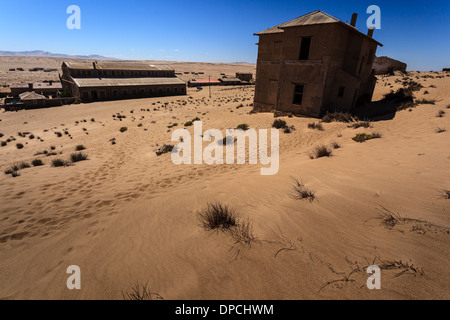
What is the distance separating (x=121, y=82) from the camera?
39.7m

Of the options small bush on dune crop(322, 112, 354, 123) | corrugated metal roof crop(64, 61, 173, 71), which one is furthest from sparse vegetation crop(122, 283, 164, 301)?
corrugated metal roof crop(64, 61, 173, 71)

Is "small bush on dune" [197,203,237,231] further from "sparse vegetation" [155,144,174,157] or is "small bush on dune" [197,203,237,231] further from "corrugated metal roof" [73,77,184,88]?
"corrugated metal roof" [73,77,184,88]

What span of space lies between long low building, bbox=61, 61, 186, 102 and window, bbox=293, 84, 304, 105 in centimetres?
3517

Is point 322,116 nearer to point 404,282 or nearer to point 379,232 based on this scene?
point 379,232

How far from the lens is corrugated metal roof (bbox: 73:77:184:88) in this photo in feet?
118

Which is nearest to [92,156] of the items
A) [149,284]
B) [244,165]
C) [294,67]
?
[244,165]

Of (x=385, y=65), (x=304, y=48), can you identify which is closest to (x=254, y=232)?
(x=304, y=48)

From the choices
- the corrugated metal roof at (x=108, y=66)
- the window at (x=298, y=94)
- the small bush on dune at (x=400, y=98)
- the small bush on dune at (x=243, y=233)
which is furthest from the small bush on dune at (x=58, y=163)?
the corrugated metal roof at (x=108, y=66)

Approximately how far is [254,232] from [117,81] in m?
45.6

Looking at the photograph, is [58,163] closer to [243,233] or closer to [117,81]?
[243,233]

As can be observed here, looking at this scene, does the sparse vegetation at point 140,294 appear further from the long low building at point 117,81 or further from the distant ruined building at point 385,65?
the distant ruined building at point 385,65
